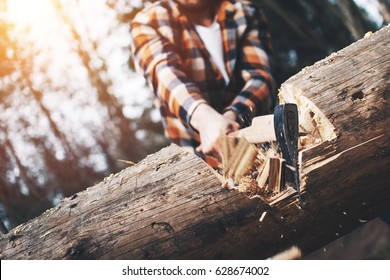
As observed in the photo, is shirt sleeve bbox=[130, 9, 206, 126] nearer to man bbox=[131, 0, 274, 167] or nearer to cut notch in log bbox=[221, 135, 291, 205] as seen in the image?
man bbox=[131, 0, 274, 167]

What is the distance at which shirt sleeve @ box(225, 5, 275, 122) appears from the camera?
159 cm

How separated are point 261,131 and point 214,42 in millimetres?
1126

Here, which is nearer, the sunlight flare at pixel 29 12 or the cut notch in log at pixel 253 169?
the cut notch in log at pixel 253 169

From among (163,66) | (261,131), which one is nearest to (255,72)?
(163,66)

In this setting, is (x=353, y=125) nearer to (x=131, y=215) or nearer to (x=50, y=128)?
(x=131, y=215)

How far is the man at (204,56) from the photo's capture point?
5.32 ft

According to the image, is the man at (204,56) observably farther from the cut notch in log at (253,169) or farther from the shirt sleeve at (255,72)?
the cut notch in log at (253,169)

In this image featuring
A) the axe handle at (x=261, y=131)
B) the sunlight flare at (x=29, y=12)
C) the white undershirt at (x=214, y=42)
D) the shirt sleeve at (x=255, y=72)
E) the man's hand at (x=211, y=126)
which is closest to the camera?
the axe handle at (x=261, y=131)

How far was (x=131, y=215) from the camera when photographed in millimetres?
1011

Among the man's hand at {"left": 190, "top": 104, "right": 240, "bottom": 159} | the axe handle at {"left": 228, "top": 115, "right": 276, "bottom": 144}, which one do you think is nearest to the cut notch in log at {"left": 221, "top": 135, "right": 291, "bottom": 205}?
the axe handle at {"left": 228, "top": 115, "right": 276, "bottom": 144}

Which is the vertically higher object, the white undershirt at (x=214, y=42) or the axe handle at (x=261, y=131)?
the white undershirt at (x=214, y=42)

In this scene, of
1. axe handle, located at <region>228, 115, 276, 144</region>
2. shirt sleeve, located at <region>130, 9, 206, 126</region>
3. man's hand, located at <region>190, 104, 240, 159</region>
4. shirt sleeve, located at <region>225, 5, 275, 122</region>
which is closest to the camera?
axe handle, located at <region>228, 115, 276, 144</region>

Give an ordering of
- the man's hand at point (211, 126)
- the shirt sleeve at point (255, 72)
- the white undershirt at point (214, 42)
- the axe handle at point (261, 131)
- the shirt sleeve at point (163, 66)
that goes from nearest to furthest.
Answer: the axe handle at point (261, 131) < the man's hand at point (211, 126) < the shirt sleeve at point (163, 66) < the shirt sleeve at point (255, 72) < the white undershirt at point (214, 42)

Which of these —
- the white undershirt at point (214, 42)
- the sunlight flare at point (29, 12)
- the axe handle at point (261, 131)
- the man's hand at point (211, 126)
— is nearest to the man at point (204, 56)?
the white undershirt at point (214, 42)
